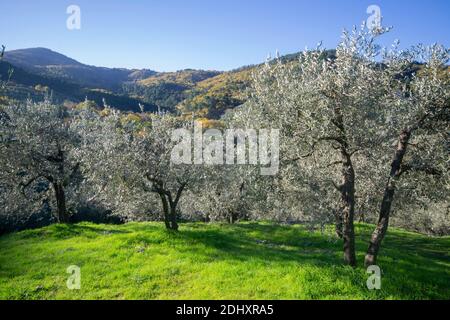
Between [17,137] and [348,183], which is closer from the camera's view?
[348,183]

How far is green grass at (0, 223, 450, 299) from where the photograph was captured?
15.4 m

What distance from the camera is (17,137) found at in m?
32.7

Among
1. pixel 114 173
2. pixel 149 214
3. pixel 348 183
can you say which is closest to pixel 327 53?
pixel 348 183

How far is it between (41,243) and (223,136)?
56.8ft

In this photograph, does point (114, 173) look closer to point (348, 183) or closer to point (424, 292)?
point (348, 183)
